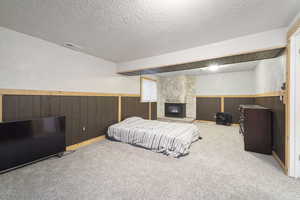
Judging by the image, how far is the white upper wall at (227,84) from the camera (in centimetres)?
506

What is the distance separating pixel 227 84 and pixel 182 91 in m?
2.09

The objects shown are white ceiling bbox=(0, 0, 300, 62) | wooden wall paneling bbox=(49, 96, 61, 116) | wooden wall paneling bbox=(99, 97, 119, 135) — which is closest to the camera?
white ceiling bbox=(0, 0, 300, 62)

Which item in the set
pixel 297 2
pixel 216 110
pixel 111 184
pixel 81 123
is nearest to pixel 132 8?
pixel 297 2

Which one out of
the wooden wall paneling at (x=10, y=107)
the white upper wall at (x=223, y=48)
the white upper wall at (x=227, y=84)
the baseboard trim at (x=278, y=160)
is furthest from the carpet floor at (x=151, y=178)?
the white upper wall at (x=227, y=84)

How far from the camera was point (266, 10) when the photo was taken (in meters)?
1.51

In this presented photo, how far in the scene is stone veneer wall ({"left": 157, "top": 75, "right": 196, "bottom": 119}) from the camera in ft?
20.3

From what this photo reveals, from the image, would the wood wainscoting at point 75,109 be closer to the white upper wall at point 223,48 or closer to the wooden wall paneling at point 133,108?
the wooden wall paneling at point 133,108

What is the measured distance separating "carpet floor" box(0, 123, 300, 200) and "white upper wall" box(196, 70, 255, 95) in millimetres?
3679

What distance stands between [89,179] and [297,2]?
11.9 feet

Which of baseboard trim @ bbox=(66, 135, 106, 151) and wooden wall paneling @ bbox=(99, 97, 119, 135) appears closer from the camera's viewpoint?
baseboard trim @ bbox=(66, 135, 106, 151)

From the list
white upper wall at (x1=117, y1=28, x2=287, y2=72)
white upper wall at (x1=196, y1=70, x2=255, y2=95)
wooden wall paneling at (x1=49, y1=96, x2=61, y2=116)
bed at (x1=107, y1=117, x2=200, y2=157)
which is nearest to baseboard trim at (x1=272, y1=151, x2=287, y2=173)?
bed at (x1=107, y1=117, x2=200, y2=157)

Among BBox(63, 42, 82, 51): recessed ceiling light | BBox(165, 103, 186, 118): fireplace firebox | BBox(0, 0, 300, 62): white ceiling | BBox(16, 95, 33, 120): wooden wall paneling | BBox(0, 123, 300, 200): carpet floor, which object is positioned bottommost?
BBox(0, 123, 300, 200): carpet floor

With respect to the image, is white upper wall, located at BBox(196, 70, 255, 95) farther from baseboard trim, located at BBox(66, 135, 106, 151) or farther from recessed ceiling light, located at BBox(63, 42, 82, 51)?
recessed ceiling light, located at BBox(63, 42, 82, 51)

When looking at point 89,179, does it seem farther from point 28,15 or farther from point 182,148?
point 28,15
